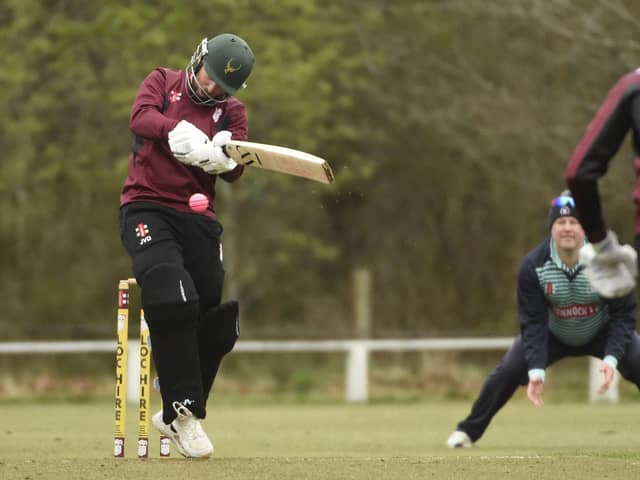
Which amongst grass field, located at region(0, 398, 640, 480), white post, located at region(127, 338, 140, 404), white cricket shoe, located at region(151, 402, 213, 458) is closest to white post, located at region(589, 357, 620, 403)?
grass field, located at region(0, 398, 640, 480)

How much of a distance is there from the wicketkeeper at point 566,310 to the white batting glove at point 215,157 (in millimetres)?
2228

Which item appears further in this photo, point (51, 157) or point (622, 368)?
point (51, 157)

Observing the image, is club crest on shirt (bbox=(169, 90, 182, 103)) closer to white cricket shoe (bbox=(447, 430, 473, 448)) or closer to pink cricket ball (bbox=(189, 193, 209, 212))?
pink cricket ball (bbox=(189, 193, 209, 212))

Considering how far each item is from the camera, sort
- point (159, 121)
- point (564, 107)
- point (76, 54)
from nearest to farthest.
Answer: point (159, 121), point (564, 107), point (76, 54)

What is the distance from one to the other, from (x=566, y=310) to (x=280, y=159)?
240 centimetres

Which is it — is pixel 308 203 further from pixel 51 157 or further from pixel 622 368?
pixel 622 368

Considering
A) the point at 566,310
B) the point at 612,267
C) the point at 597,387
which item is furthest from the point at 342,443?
the point at 597,387

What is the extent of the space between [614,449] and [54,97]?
45.0 ft

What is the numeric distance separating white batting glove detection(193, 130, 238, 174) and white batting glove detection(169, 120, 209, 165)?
0.03 meters

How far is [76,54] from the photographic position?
2008 centimetres

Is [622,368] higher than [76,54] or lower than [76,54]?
lower

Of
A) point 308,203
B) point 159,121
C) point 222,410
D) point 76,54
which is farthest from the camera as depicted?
point 308,203

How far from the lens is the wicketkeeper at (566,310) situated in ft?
26.4

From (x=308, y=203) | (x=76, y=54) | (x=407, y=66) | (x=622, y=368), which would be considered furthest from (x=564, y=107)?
(x=622, y=368)
